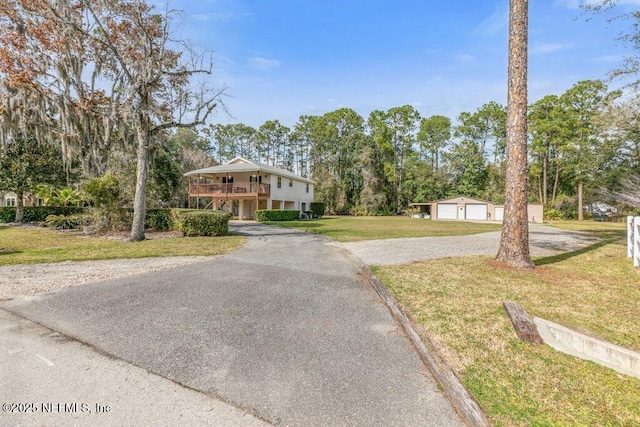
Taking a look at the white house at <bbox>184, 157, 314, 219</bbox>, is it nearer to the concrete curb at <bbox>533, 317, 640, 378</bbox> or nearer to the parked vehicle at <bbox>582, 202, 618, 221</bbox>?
the concrete curb at <bbox>533, 317, 640, 378</bbox>

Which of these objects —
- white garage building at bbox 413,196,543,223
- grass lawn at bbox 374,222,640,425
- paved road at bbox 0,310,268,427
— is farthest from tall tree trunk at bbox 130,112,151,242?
white garage building at bbox 413,196,543,223

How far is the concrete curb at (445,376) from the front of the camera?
6.48ft

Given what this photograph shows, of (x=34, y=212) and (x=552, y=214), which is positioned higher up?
(x=34, y=212)

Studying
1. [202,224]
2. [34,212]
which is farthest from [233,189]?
[202,224]

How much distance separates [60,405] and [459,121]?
49.4m

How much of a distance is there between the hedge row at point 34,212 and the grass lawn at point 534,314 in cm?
2182

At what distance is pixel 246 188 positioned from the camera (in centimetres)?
2441

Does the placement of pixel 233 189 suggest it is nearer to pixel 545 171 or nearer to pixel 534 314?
pixel 534 314

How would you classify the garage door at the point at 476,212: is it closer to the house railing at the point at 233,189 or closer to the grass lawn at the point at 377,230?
the grass lawn at the point at 377,230

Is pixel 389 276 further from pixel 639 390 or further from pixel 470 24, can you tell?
pixel 470 24

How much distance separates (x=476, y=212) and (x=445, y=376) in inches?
1337

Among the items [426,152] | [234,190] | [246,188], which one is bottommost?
[234,190]

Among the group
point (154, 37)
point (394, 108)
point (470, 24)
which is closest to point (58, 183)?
point (154, 37)

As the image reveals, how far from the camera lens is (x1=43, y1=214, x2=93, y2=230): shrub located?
13.7m
